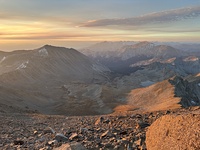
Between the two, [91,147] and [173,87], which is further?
[173,87]

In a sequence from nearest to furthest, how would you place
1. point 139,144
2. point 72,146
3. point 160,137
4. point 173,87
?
point 160,137 < point 72,146 < point 139,144 < point 173,87

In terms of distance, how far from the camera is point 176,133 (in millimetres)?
8211

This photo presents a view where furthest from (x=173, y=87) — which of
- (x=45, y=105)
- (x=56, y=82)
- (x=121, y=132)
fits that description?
(x=56, y=82)

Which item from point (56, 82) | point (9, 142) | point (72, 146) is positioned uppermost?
point (72, 146)

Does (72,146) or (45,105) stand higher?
(72,146)

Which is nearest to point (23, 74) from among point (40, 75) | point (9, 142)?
point (40, 75)

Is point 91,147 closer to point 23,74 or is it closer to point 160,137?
point 160,137

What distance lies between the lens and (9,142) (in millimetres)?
14664

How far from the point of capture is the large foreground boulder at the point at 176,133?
7469 mm

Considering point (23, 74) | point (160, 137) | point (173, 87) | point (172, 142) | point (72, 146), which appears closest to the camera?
point (172, 142)

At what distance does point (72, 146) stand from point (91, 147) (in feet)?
4.83

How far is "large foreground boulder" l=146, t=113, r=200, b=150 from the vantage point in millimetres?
7469

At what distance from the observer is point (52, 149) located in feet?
37.1

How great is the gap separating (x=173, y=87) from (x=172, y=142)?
97.3 meters
